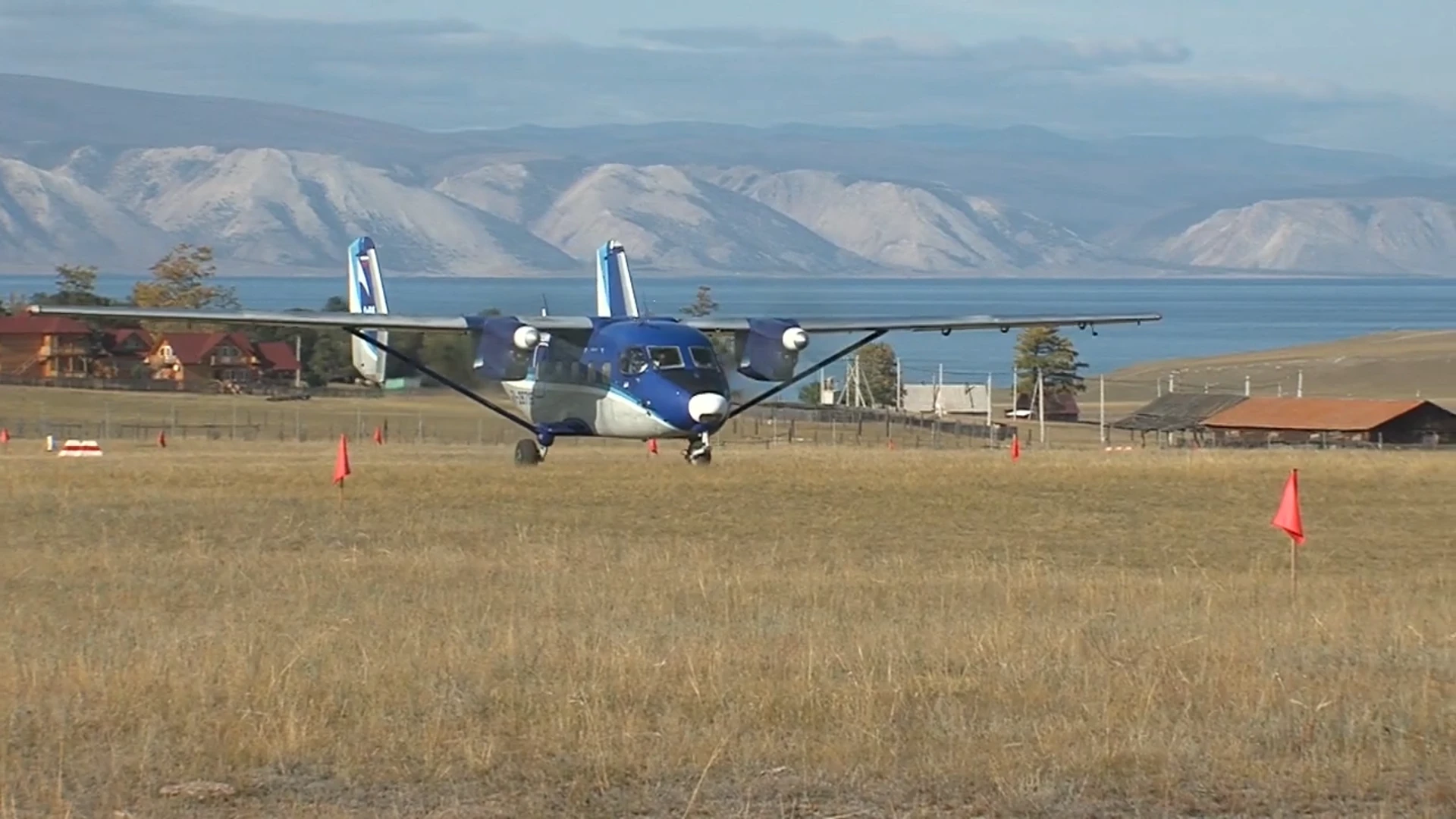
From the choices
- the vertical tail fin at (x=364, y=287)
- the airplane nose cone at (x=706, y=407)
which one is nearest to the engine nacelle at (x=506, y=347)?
the airplane nose cone at (x=706, y=407)

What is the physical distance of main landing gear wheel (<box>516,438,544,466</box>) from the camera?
4081cm

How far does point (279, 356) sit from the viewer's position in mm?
121062

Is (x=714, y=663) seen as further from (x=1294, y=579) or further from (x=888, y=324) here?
(x=888, y=324)

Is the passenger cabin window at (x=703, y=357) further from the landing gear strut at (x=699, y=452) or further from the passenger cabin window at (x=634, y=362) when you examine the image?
the landing gear strut at (x=699, y=452)

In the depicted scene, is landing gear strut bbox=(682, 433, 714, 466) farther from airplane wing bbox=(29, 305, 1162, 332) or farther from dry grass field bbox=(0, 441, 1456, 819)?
dry grass field bbox=(0, 441, 1456, 819)

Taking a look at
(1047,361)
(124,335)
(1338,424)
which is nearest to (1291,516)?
(1338,424)

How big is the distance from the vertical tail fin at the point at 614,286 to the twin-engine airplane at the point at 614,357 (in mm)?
3102

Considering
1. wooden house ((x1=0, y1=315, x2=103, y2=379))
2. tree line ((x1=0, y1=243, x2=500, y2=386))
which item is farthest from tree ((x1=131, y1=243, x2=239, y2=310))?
wooden house ((x1=0, y1=315, x2=103, y2=379))

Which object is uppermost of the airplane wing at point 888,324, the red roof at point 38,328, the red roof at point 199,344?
the red roof at point 38,328

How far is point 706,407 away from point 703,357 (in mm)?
1369

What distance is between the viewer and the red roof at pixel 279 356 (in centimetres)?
11912

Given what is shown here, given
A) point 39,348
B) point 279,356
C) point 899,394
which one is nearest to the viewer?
point 39,348

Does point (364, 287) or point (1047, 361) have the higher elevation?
point (1047, 361)

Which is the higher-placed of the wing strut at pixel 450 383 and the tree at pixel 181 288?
the tree at pixel 181 288
